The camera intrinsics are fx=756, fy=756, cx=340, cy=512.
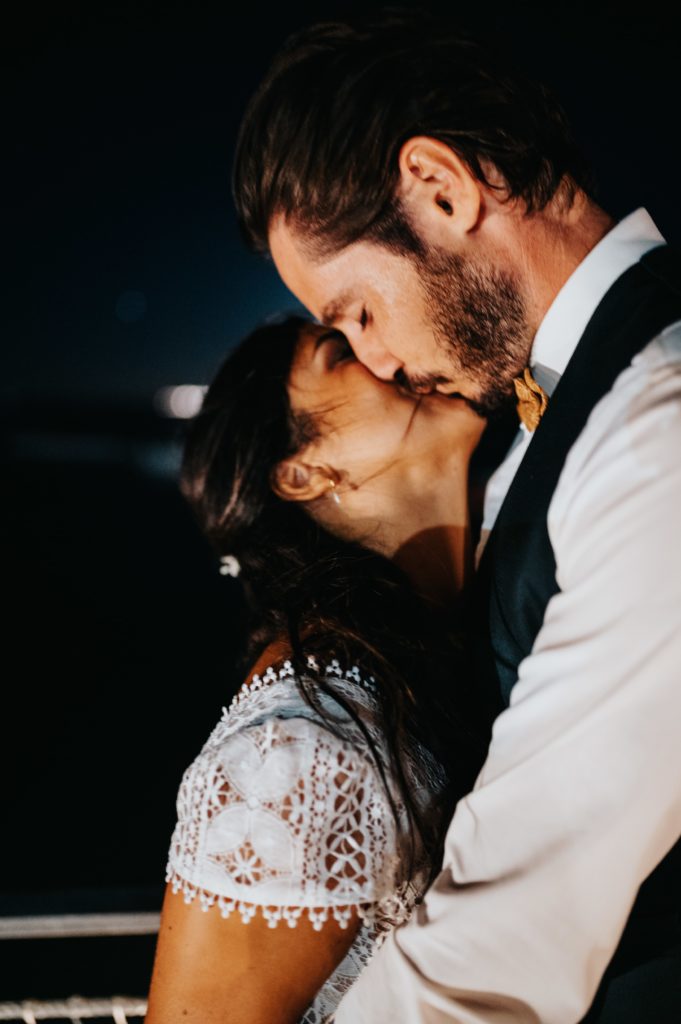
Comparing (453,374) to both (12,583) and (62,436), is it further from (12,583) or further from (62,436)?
(62,436)

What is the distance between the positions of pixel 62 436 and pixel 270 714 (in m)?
39.4

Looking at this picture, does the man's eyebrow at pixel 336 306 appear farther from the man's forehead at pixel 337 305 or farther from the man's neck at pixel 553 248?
the man's neck at pixel 553 248

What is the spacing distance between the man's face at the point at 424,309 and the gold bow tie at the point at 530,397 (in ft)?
0.09

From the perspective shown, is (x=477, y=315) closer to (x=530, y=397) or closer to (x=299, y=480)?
(x=530, y=397)

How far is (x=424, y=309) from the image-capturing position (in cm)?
144

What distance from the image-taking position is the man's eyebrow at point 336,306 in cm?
149

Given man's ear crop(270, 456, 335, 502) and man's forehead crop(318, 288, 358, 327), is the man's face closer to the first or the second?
man's forehead crop(318, 288, 358, 327)

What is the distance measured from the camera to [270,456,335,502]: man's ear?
1938mm

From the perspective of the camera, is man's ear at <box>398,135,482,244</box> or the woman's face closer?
man's ear at <box>398,135,482,244</box>

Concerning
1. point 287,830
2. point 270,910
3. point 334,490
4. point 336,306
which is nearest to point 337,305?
point 336,306

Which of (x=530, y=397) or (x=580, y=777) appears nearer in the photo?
(x=580, y=777)

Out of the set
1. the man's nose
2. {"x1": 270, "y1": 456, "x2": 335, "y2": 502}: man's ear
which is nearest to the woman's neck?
{"x1": 270, "y1": 456, "x2": 335, "y2": 502}: man's ear

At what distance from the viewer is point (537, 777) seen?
3.21 ft

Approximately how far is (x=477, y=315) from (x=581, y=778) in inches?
33.2
